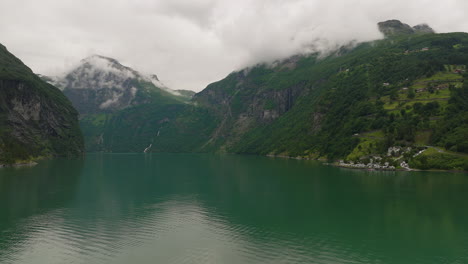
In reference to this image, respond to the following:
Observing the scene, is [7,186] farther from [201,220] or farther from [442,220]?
[442,220]

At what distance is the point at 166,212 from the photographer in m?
68.4

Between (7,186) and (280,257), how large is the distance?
9468cm

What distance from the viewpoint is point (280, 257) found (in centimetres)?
4153

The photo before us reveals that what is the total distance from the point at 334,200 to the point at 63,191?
2969 inches

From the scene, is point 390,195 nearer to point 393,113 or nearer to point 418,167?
point 418,167

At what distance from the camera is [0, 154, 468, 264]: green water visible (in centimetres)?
4272

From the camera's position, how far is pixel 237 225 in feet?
188

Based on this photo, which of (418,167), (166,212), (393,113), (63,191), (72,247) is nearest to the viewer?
(72,247)

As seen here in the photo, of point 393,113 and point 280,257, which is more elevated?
point 393,113

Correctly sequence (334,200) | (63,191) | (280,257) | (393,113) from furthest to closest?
1. (393,113)
2. (63,191)
3. (334,200)
4. (280,257)

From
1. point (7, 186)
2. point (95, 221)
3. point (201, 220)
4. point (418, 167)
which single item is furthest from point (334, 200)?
point (7, 186)

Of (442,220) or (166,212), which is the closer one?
(442,220)

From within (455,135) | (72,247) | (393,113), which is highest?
(393,113)

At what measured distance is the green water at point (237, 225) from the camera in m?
42.7
